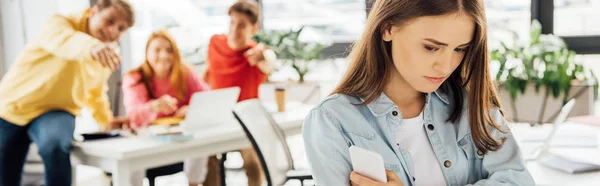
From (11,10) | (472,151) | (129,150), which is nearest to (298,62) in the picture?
(11,10)

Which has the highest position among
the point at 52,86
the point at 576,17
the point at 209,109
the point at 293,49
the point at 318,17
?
the point at 318,17

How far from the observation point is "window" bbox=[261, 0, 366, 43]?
539cm

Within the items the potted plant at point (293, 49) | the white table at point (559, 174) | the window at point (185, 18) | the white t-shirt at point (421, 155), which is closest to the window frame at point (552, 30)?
the potted plant at point (293, 49)

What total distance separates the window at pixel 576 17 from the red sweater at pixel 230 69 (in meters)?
2.38

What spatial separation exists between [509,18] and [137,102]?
9.48 feet

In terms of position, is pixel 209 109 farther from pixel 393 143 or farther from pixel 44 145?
pixel 393 143

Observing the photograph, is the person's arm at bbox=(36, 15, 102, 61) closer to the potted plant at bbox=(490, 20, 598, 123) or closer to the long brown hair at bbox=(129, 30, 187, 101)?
the long brown hair at bbox=(129, 30, 187, 101)

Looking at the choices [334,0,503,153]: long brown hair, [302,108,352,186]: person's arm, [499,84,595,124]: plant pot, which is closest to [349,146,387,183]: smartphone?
[302,108,352,186]: person's arm

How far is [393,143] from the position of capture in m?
1.29

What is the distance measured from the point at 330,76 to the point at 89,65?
260 cm

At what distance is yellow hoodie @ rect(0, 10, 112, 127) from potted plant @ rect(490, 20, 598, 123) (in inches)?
96.5

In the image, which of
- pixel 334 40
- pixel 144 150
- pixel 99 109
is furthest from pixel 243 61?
pixel 334 40

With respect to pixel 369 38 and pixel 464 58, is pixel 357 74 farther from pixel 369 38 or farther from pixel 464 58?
pixel 464 58

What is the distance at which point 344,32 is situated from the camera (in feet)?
17.7
